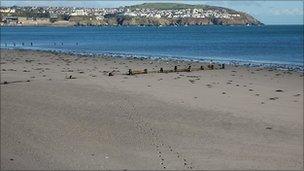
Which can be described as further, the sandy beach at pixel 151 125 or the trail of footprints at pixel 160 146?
the sandy beach at pixel 151 125

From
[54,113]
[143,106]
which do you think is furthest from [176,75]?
[54,113]

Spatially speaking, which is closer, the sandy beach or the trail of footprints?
the trail of footprints

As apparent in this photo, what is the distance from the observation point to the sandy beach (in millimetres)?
13562

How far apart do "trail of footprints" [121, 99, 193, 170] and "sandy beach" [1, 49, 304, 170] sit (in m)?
0.03

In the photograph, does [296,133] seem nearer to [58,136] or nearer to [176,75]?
[58,136]

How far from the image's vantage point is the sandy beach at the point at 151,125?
44.5 feet

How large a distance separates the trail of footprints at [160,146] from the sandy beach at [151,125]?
26 millimetres

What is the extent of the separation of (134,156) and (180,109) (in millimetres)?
6876

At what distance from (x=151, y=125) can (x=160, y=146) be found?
8.74ft

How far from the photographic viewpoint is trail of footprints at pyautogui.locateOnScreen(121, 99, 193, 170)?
13.2 meters

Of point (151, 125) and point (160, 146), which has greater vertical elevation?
point (160, 146)

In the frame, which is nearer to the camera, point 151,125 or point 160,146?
point 160,146

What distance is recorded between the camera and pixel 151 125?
1747 cm

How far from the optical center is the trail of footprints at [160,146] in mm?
13250
